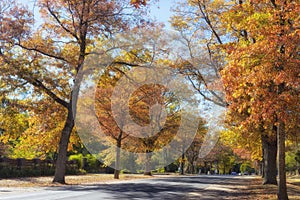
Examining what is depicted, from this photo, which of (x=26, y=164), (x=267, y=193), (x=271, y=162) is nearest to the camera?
(x=267, y=193)

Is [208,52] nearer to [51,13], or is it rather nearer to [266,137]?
[266,137]

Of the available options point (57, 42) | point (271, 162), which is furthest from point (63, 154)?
point (271, 162)

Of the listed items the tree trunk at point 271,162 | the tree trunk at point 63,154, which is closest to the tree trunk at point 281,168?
the tree trunk at point 271,162

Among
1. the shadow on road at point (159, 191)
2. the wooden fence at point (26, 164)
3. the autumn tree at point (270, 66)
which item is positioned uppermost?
the autumn tree at point (270, 66)

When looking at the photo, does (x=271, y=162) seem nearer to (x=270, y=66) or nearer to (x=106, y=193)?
(x=106, y=193)

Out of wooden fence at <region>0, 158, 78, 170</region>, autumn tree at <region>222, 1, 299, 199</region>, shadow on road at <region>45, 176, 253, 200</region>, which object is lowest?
shadow on road at <region>45, 176, 253, 200</region>

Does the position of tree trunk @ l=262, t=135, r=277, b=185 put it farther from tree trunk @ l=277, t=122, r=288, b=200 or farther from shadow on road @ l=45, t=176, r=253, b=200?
tree trunk @ l=277, t=122, r=288, b=200

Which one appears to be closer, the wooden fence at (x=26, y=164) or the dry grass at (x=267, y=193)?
the dry grass at (x=267, y=193)

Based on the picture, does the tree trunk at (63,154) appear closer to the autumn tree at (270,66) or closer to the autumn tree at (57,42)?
the autumn tree at (57,42)

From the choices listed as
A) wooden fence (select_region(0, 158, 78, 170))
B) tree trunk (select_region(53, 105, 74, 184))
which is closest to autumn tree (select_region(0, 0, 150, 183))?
tree trunk (select_region(53, 105, 74, 184))

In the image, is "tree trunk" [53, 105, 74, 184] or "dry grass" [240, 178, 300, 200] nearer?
"dry grass" [240, 178, 300, 200]

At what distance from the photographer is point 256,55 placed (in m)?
10.7

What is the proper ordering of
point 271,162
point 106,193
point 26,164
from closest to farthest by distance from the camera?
point 106,193
point 271,162
point 26,164

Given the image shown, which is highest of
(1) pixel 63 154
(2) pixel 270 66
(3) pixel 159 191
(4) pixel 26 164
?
(2) pixel 270 66
